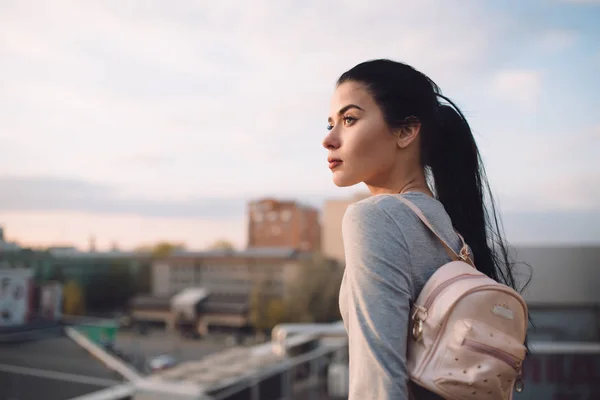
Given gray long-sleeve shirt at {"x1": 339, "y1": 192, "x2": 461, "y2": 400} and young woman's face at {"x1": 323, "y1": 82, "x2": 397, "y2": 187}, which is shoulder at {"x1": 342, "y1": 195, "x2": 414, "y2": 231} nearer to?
gray long-sleeve shirt at {"x1": 339, "y1": 192, "x2": 461, "y2": 400}

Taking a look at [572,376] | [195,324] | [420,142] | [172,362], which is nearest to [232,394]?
[572,376]

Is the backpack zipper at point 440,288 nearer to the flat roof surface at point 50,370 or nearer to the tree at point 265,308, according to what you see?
the flat roof surface at point 50,370

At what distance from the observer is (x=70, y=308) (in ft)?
107

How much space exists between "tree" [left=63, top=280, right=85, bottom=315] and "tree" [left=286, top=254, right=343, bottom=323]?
562 inches

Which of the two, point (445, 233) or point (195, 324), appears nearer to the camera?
point (445, 233)

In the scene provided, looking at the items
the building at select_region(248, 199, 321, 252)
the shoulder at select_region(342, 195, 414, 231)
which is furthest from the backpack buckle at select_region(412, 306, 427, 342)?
the building at select_region(248, 199, 321, 252)

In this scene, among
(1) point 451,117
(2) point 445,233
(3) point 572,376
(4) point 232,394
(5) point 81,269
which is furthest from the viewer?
(5) point 81,269

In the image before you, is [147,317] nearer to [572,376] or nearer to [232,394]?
[232,394]

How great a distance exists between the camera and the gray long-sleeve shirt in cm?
67

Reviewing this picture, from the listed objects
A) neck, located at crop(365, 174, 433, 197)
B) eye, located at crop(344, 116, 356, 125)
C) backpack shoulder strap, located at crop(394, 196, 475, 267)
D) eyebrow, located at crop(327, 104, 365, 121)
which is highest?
eyebrow, located at crop(327, 104, 365, 121)

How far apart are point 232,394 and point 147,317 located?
99.2ft

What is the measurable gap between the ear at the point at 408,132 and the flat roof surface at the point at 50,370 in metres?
19.1

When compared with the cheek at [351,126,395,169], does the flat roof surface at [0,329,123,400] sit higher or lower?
lower

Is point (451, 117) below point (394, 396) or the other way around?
the other way around
